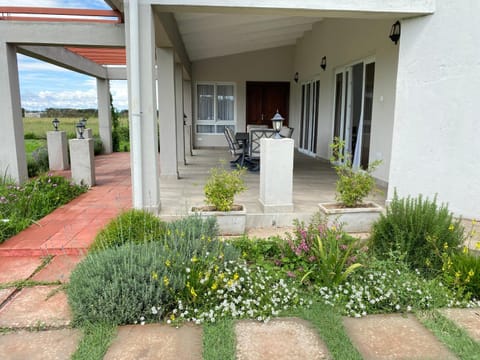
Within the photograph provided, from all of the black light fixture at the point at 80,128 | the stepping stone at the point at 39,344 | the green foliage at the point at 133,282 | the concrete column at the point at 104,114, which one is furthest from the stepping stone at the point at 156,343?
the concrete column at the point at 104,114

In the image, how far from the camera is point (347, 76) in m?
7.50

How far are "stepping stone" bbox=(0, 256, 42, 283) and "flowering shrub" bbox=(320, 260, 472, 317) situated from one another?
243 cm

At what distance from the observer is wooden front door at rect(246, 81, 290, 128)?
39.4 feet

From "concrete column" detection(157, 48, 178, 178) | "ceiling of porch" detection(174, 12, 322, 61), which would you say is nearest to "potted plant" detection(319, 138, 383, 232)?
"ceiling of porch" detection(174, 12, 322, 61)

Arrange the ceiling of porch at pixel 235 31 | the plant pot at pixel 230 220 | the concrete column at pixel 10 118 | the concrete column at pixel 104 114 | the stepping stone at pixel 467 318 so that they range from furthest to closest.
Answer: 1. the concrete column at pixel 104 114
2. the ceiling of porch at pixel 235 31
3. the concrete column at pixel 10 118
4. the plant pot at pixel 230 220
5. the stepping stone at pixel 467 318

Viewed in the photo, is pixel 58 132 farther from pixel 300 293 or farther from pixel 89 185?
pixel 300 293

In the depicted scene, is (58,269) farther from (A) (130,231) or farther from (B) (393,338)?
(B) (393,338)

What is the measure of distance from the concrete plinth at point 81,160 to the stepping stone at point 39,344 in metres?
4.11

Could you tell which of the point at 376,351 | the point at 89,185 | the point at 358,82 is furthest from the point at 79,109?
A: the point at 376,351

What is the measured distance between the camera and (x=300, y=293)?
2.62 meters

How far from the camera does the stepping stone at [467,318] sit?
224 cm

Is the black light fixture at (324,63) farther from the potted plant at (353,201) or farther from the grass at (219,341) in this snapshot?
the grass at (219,341)

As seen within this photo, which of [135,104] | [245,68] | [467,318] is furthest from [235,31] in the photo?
[467,318]

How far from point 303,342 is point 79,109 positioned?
13.6 metres
